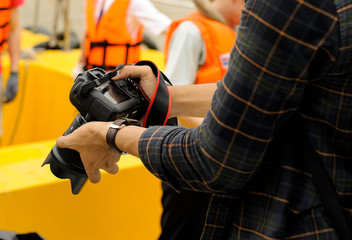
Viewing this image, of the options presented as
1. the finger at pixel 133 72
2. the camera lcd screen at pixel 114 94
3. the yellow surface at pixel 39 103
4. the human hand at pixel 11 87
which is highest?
the finger at pixel 133 72

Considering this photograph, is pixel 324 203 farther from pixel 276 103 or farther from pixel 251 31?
pixel 251 31

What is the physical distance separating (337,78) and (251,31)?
0.16 m

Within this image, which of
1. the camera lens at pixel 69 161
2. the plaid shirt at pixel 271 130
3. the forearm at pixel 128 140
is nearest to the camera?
the plaid shirt at pixel 271 130

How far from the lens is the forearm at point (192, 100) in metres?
1.27

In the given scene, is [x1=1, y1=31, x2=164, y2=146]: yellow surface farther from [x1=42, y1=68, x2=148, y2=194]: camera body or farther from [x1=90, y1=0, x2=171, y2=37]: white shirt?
[x1=42, y1=68, x2=148, y2=194]: camera body

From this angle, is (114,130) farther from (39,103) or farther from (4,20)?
(39,103)

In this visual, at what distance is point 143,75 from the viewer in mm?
1228

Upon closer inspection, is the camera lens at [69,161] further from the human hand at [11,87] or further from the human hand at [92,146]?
the human hand at [11,87]

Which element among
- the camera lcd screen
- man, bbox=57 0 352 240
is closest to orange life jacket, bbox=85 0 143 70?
the camera lcd screen

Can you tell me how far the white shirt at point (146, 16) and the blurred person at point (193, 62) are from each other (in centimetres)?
100

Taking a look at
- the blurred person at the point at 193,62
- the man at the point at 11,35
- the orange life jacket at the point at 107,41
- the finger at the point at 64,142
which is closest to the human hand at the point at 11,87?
the man at the point at 11,35

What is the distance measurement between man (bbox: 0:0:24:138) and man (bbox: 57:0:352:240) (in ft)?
8.76

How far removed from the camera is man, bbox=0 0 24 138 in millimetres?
3490

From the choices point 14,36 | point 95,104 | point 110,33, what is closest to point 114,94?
point 95,104
